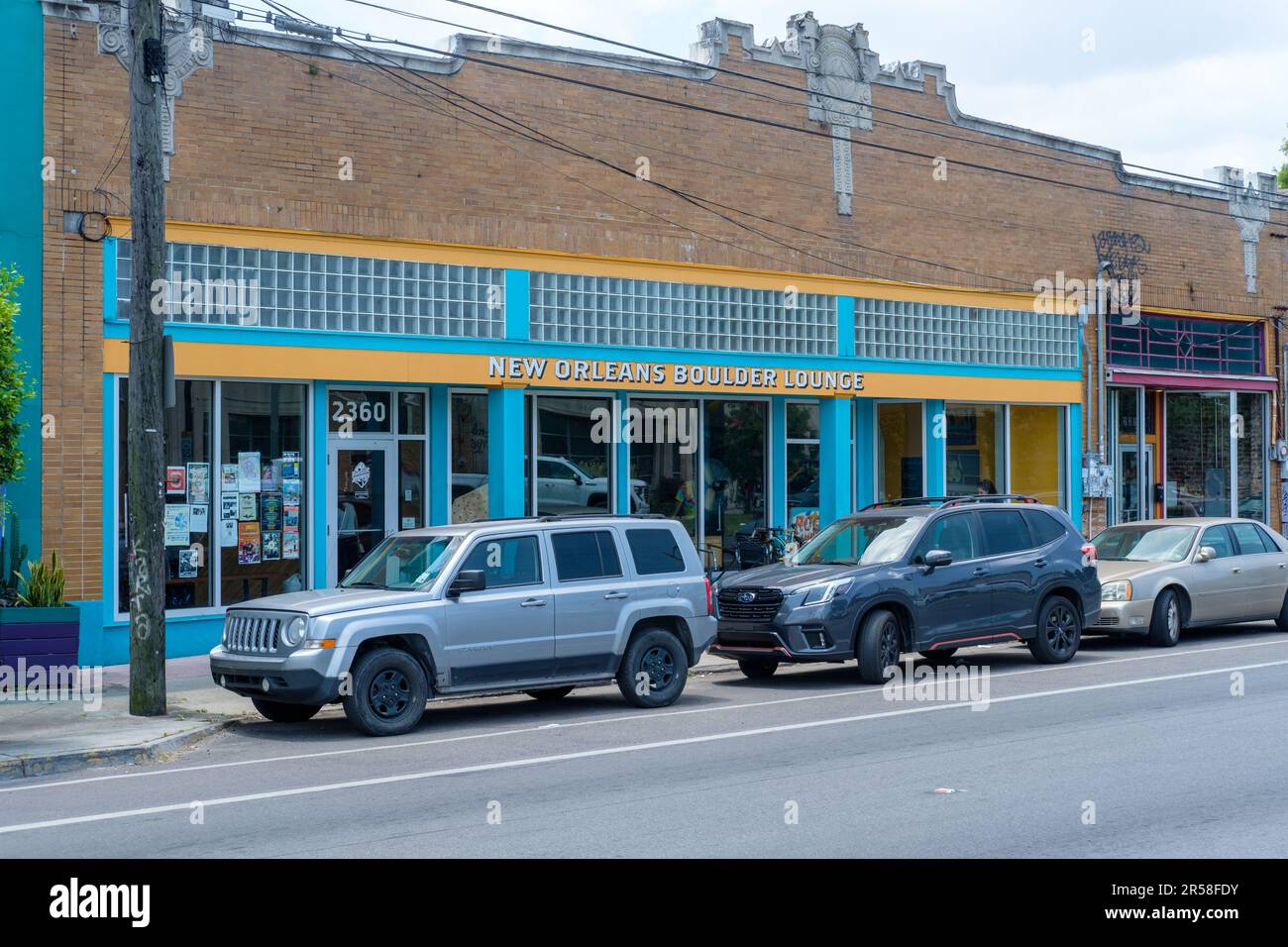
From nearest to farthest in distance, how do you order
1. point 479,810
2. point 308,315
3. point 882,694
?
point 479,810, point 882,694, point 308,315

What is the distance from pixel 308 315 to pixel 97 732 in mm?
6580

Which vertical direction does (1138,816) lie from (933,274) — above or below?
below

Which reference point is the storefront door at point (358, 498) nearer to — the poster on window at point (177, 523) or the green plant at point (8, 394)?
the poster on window at point (177, 523)

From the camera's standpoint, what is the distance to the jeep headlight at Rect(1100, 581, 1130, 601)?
17.3 metres

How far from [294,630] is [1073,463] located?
55.6 ft

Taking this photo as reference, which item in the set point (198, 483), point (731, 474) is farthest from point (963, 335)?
point (198, 483)

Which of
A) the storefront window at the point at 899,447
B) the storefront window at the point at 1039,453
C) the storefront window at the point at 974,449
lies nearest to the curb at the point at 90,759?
the storefront window at the point at 899,447

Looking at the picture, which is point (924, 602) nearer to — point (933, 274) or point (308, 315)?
point (308, 315)

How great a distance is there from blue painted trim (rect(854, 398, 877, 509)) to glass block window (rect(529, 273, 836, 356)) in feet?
5.70

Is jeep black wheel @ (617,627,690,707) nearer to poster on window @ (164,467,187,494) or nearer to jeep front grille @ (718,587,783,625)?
jeep front grille @ (718,587,783,625)

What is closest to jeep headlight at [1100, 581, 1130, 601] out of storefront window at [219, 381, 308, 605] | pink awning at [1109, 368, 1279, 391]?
pink awning at [1109, 368, 1279, 391]

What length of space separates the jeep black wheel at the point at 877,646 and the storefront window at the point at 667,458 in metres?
5.79

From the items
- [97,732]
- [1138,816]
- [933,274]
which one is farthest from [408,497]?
[1138,816]

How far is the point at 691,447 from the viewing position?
801 inches
